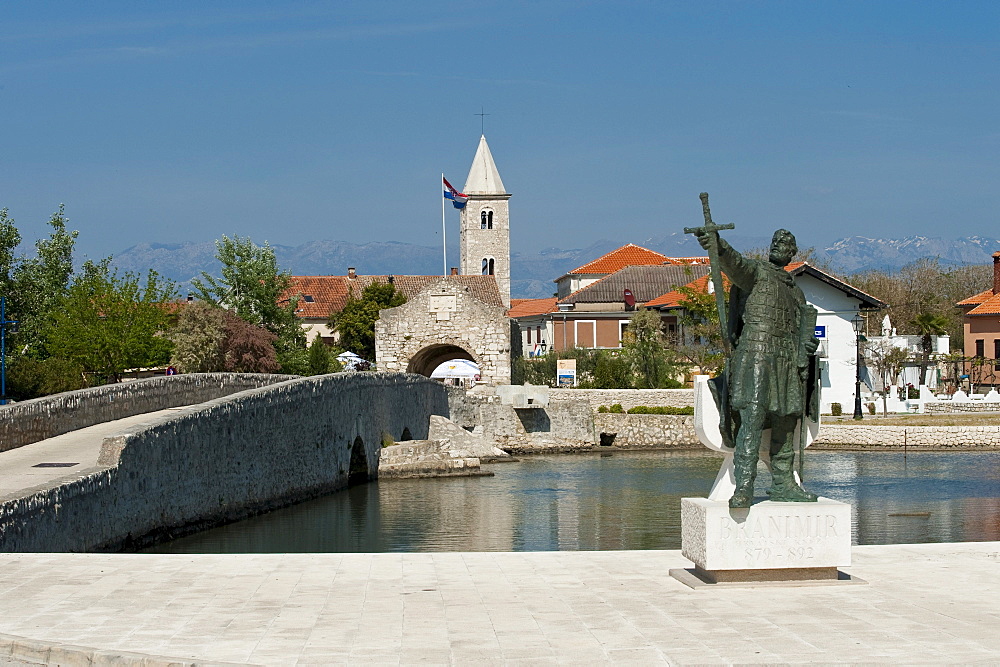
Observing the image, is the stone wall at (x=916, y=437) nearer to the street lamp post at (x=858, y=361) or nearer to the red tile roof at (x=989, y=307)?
the street lamp post at (x=858, y=361)

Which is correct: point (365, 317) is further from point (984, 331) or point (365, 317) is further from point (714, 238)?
point (714, 238)

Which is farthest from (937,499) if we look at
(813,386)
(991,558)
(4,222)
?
(4,222)

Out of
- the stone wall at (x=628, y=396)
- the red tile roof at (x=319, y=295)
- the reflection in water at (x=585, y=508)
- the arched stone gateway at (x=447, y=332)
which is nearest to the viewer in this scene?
the reflection in water at (x=585, y=508)

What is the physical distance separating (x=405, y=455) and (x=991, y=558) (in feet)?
71.8

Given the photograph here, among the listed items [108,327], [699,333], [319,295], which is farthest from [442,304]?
[319,295]

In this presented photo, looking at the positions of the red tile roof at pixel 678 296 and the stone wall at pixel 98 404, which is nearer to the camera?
the stone wall at pixel 98 404

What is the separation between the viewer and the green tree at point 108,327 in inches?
1521

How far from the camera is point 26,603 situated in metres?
8.34

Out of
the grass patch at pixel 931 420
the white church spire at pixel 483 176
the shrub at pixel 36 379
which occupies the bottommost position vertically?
the grass patch at pixel 931 420

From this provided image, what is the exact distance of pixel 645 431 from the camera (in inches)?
1647

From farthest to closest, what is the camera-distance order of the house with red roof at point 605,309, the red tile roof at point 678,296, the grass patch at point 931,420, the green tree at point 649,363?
1. the house with red roof at point 605,309
2. the red tile roof at point 678,296
3. the green tree at point 649,363
4. the grass patch at point 931,420

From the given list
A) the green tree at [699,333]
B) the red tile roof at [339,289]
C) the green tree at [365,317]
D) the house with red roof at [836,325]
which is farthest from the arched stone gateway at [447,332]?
the red tile roof at [339,289]

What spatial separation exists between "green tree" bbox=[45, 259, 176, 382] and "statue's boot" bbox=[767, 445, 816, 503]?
109ft

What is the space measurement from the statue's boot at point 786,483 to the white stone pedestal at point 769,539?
159 millimetres
